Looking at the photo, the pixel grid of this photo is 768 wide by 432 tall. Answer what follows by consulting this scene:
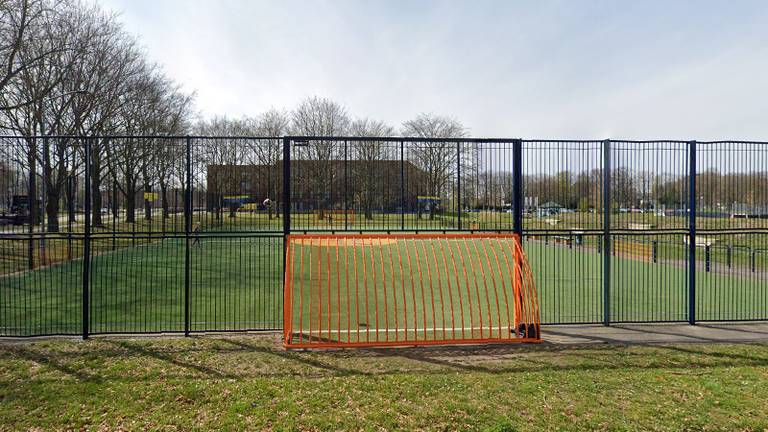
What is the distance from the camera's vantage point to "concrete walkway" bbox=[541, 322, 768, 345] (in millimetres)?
6594

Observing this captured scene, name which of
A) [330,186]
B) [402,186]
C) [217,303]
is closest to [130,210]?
[217,303]

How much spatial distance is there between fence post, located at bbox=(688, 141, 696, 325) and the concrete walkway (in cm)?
41

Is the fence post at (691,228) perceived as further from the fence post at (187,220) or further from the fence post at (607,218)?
the fence post at (187,220)

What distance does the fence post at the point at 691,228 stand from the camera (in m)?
7.39

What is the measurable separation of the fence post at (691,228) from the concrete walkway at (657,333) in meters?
0.41

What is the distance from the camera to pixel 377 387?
191 inches

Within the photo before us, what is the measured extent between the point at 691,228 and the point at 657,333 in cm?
223

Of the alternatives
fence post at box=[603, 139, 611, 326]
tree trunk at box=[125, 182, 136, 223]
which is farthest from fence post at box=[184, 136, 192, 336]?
fence post at box=[603, 139, 611, 326]

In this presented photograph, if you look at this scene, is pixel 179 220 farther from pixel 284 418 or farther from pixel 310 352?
pixel 284 418

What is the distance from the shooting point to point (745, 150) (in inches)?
295

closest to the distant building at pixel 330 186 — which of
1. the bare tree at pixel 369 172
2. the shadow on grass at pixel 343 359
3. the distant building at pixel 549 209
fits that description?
the bare tree at pixel 369 172

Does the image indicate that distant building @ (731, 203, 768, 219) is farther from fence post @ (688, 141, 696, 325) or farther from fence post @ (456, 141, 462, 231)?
fence post @ (456, 141, 462, 231)

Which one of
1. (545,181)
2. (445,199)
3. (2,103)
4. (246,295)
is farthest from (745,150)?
(2,103)

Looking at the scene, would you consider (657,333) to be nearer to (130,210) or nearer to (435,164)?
(435,164)
